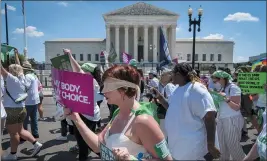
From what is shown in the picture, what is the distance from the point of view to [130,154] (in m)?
1.75

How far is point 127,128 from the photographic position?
6.02ft

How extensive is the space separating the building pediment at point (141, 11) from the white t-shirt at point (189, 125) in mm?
64020

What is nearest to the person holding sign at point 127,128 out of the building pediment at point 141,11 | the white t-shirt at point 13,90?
the white t-shirt at point 13,90

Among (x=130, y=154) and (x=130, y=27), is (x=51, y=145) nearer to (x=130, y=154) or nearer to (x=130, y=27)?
(x=130, y=154)

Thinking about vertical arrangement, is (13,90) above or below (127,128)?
below

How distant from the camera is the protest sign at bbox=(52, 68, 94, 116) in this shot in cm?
208

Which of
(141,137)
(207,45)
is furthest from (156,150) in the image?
(207,45)

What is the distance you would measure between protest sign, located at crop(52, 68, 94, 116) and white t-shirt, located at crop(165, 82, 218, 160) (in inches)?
44.3

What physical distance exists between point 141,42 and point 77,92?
6708 centimetres

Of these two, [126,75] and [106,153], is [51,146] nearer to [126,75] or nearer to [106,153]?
[106,153]

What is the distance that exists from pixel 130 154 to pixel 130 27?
2627 inches

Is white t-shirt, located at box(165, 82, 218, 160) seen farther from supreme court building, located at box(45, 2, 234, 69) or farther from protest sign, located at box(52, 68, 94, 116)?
supreme court building, located at box(45, 2, 234, 69)

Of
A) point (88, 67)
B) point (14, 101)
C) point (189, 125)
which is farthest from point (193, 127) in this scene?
point (14, 101)

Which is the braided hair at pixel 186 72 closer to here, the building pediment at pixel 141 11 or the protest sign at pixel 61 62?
the protest sign at pixel 61 62
